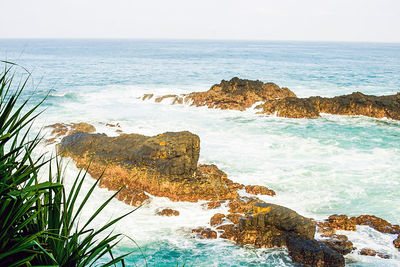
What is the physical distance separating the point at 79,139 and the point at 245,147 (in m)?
9.47

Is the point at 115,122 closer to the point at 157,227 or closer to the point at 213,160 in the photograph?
the point at 213,160

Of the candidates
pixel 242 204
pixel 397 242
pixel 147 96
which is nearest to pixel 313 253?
pixel 397 242

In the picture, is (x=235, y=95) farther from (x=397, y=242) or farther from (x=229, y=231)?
(x=397, y=242)

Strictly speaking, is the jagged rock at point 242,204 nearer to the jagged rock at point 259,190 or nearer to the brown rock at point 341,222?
the jagged rock at point 259,190

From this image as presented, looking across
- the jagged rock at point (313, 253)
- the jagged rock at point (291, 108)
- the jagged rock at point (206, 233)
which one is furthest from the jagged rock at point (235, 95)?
the jagged rock at point (313, 253)

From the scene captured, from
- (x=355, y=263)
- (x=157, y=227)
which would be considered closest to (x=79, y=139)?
(x=157, y=227)

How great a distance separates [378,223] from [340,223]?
129 centimetres

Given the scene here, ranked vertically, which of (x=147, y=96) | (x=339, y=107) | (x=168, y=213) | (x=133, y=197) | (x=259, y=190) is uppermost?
(x=339, y=107)

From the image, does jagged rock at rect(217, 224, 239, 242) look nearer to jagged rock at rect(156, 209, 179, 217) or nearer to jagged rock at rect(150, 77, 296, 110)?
jagged rock at rect(156, 209, 179, 217)

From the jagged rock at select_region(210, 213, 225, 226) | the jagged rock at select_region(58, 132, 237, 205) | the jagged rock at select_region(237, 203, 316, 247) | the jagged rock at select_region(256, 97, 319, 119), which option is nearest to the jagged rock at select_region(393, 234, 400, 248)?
the jagged rock at select_region(237, 203, 316, 247)

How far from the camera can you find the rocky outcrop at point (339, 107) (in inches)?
1133

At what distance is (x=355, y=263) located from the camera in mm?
9633

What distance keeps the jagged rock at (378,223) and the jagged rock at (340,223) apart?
1.04 ft

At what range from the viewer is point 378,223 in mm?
11562
